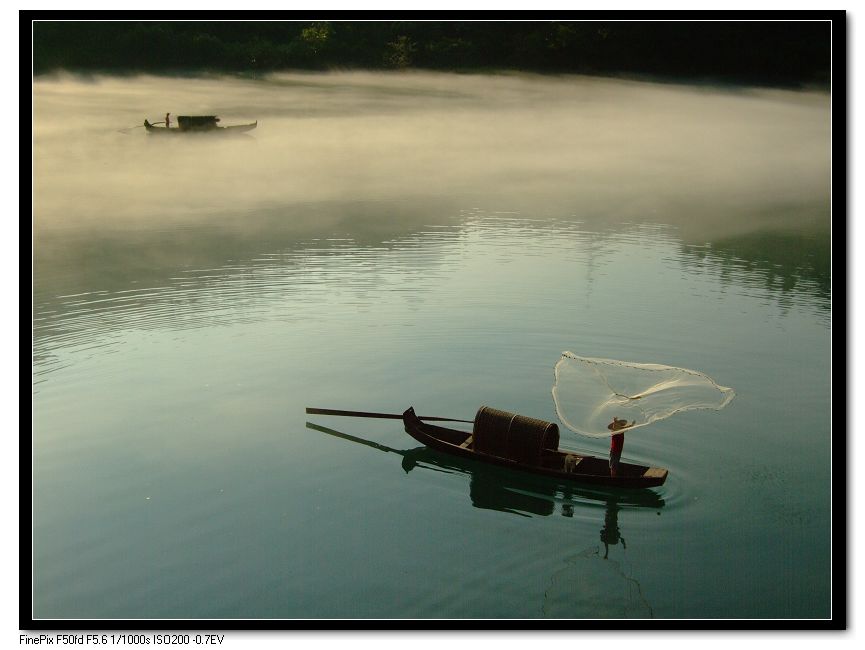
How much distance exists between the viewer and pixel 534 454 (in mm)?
8312

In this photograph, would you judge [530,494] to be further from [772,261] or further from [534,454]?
[772,261]

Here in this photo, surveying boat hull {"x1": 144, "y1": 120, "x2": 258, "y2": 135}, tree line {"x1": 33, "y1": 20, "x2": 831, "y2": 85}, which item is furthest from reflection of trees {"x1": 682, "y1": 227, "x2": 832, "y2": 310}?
boat hull {"x1": 144, "y1": 120, "x2": 258, "y2": 135}

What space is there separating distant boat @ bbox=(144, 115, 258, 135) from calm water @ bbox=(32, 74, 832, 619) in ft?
0.40

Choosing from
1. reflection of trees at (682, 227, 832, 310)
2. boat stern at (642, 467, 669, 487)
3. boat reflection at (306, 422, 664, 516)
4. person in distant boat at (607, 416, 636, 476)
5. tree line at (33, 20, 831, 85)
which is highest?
tree line at (33, 20, 831, 85)

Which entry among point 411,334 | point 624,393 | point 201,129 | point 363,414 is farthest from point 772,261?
point 201,129

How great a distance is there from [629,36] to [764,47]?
1205 mm

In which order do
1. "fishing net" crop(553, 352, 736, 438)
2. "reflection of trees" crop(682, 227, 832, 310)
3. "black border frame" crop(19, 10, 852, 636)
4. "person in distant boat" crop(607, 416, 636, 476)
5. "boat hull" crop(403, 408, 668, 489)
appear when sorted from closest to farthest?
"black border frame" crop(19, 10, 852, 636), "fishing net" crop(553, 352, 736, 438), "person in distant boat" crop(607, 416, 636, 476), "boat hull" crop(403, 408, 668, 489), "reflection of trees" crop(682, 227, 832, 310)

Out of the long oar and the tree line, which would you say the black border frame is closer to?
the tree line

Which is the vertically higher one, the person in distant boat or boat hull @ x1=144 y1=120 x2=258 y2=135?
boat hull @ x1=144 y1=120 x2=258 y2=135

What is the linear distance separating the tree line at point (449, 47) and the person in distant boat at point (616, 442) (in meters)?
3.37

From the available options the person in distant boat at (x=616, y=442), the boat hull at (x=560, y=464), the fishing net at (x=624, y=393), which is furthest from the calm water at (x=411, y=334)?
the fishing net at (x=624, y=393)

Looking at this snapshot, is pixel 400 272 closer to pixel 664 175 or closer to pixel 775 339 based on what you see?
pixel 664 175

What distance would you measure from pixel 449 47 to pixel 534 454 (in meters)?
3.97

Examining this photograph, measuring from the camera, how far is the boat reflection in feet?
25.7
